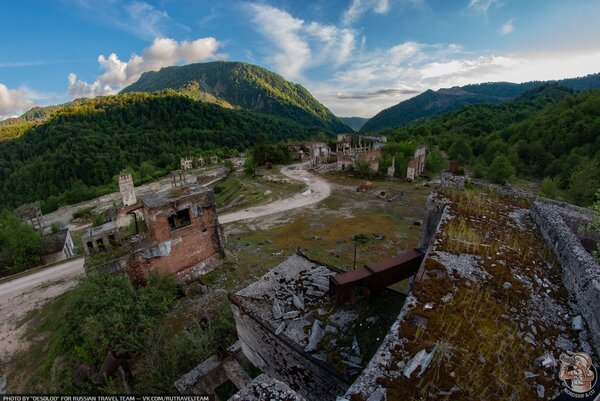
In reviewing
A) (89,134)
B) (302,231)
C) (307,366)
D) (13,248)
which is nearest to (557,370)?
(307,366)

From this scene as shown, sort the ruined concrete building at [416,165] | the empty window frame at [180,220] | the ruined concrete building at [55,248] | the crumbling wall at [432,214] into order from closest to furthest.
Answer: the crumbling wall at [432,214], the empty window frame at [180,220], the ruined concrete building at [55,248], the ruined concrete building at [416,165]

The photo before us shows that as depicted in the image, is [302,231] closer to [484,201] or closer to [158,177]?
[484,201]

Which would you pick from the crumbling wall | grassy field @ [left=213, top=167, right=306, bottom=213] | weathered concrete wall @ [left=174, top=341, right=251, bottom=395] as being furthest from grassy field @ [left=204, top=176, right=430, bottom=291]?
grassy field @ [left=213, top=167, right=306, bottom=213]

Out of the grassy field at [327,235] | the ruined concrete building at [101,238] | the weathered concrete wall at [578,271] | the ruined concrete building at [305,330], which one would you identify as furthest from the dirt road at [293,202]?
the weathered concrete wall at [578,271]

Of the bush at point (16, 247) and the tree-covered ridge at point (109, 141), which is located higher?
the tree-covered ridge at point (109, 141)

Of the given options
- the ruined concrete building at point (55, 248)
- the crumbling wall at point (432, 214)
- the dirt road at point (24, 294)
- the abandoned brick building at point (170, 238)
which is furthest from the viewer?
the ruined concrete building at point (55, 248)

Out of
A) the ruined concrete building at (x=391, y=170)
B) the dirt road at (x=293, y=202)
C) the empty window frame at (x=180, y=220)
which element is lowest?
the dirt road at (x=293, y=202)

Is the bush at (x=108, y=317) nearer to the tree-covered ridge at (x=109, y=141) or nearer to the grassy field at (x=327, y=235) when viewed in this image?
the grassy field at (x=327, y=235)
